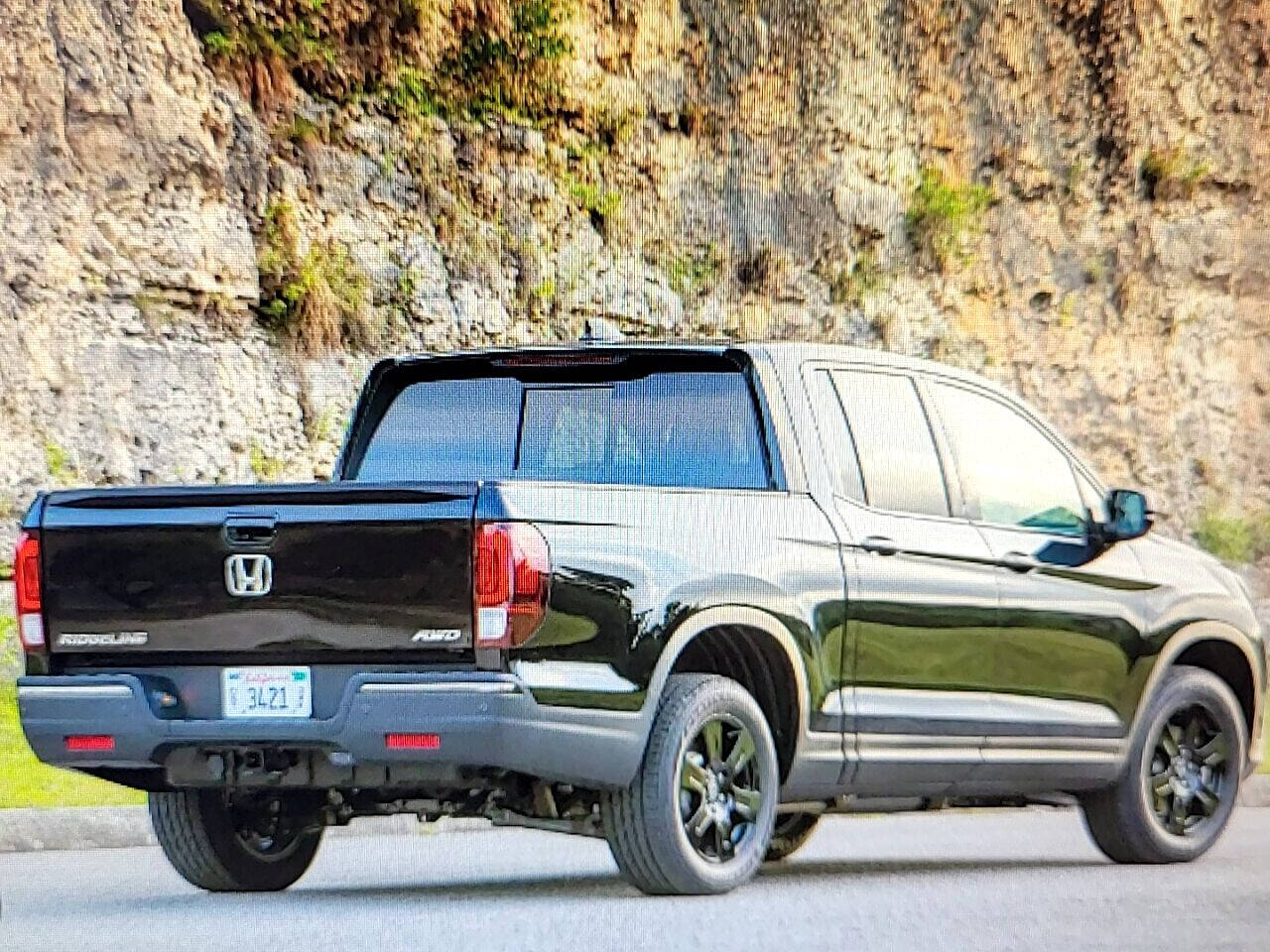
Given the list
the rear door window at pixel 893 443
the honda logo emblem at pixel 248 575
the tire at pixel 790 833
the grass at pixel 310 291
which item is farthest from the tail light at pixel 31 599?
the grass at pixel 310 291

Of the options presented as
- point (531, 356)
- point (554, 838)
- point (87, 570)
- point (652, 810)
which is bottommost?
point (554, 838)

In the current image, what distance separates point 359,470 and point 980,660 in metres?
2.53

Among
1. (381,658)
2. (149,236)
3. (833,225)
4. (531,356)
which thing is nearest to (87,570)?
(381,658)

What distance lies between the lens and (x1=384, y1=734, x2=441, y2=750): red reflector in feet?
29.2

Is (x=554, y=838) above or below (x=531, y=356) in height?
below

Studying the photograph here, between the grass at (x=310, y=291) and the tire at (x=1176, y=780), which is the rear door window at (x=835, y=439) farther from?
the grass at (x=310, y=291)

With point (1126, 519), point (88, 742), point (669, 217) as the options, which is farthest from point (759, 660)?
point (669, 217)

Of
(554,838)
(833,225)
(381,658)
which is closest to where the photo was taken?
(381,658)

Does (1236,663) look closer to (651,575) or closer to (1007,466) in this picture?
(1007,466)

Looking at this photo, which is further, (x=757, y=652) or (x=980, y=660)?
(x=980, y=660)

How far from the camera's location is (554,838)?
1316 centimetres

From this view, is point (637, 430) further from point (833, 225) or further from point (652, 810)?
point (833, 225)

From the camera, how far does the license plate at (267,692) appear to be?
29.9 ft

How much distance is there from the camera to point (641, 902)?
9.49 m
